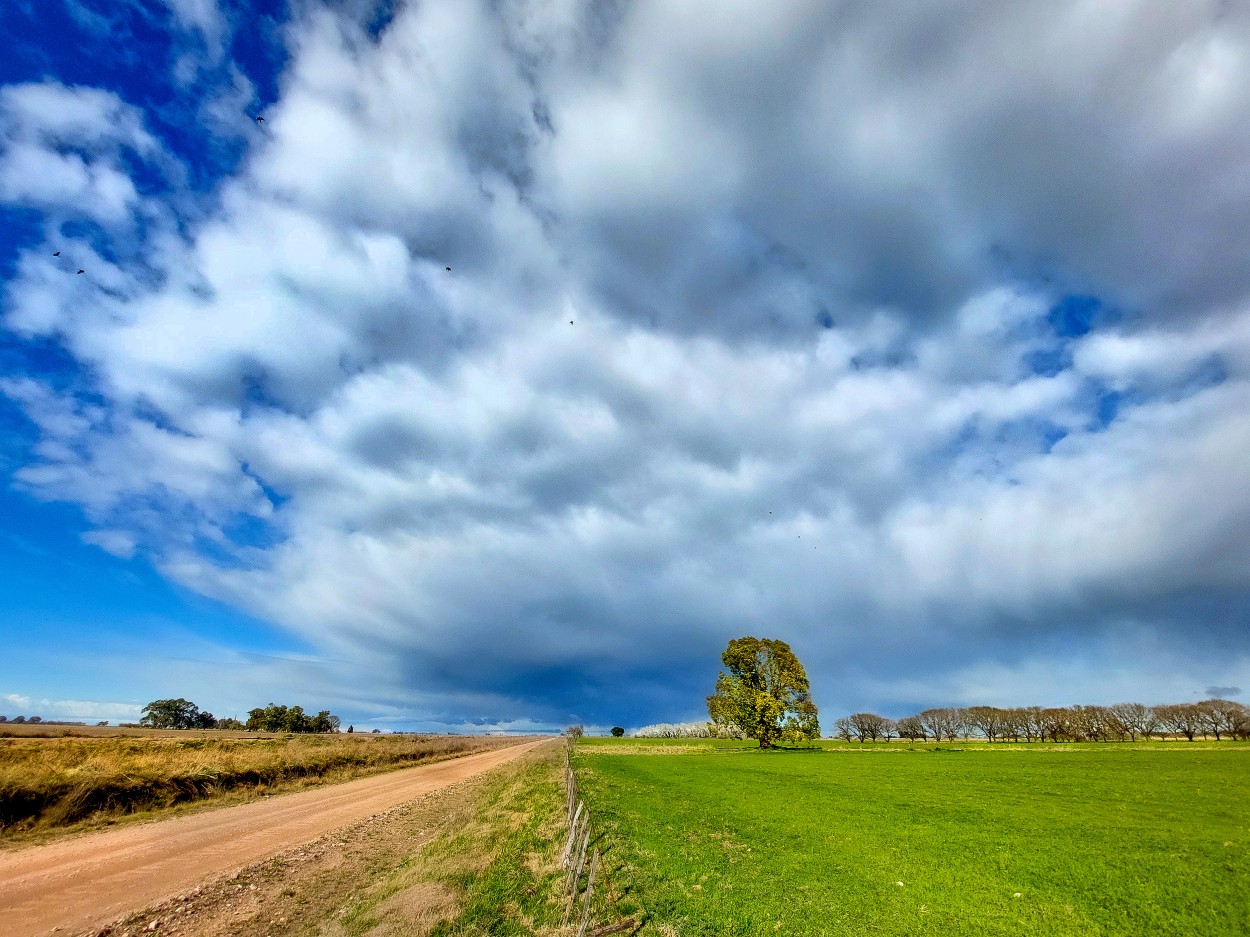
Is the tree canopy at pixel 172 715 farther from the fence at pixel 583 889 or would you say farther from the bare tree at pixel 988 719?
the bare tree at pixel 988 719

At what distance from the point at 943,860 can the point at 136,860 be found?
1177 inches

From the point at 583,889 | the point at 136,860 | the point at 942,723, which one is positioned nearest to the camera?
the point at 583,889

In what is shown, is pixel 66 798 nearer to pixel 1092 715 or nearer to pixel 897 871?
pixel 897 871

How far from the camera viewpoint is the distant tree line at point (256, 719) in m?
161

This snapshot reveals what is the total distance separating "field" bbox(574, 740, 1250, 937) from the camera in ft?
42.0

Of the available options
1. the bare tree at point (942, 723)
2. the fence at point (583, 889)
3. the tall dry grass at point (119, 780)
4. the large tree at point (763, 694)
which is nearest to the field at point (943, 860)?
the fence at point (583, 889)

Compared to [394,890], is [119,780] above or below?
above

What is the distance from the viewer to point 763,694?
78250mm

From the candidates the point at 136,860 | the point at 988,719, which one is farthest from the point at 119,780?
the point at 988,719

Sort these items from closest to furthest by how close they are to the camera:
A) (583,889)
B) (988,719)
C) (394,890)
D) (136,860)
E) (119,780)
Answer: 1. (583,889)
2. (394,890)
3. (136,860)
4. (119,780)
5. (988,719)

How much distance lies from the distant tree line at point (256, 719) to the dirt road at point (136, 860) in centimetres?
15750

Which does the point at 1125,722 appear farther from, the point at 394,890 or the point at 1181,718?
the point at 394,890

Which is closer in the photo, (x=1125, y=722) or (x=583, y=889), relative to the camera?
(x=583, y=889)

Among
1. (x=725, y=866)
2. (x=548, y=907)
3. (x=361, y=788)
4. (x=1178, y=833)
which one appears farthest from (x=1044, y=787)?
(x=361, y=788)
